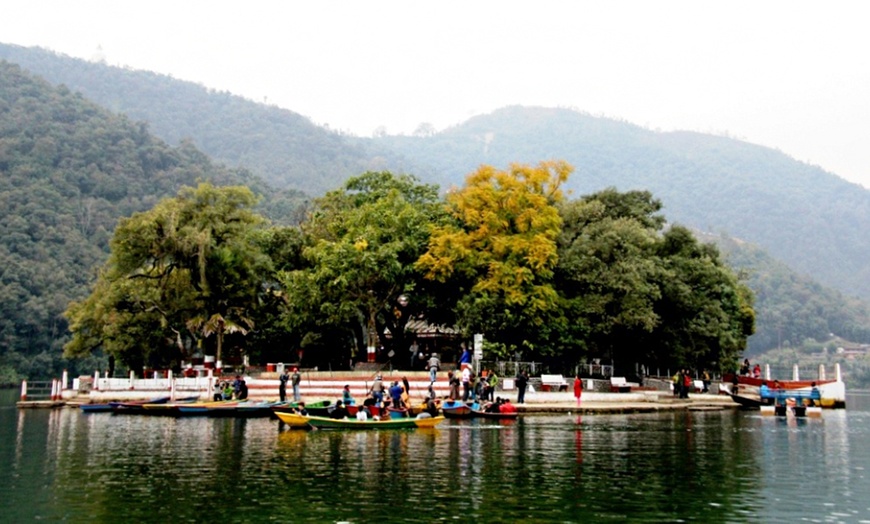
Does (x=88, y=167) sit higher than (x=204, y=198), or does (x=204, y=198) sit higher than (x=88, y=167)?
(x=88, y=167)

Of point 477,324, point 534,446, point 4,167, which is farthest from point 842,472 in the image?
point 4,167

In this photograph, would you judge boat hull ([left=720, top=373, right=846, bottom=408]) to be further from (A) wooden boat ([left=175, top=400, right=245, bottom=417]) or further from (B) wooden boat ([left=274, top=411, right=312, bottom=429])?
(B) wooden boat ([left=274, top=411, right=312, bottom=429])

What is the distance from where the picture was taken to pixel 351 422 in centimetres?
3312

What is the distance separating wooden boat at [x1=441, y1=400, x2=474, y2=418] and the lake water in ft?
14.1

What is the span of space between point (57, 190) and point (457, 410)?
109127 mm

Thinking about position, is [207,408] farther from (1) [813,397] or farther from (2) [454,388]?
(1) [813,397]

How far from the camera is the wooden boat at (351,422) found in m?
33.2

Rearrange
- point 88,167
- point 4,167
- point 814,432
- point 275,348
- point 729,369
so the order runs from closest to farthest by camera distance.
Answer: point 814,432
point 275,348
point 729,369
point 4,167
point 88,167

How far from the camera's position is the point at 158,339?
194 ft

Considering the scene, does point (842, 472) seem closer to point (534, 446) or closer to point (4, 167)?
point (534, 446)

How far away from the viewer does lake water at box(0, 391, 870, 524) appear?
16.5 meters

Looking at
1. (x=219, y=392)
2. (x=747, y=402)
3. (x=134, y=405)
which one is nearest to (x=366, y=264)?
(x=219, y=392)

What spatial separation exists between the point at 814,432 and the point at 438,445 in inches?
693

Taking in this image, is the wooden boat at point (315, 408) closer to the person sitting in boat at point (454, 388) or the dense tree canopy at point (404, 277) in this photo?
the person sitting in boat at point (454, 388)
